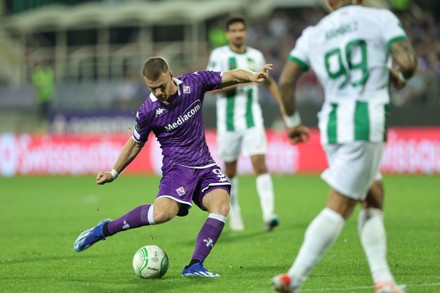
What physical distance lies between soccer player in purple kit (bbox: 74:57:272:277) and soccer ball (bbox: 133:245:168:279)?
22cm

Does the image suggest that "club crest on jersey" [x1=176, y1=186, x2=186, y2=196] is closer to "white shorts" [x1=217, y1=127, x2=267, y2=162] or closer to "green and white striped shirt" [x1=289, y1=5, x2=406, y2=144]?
"green and white striped shirt" [x1=289, y1=5, x2=406, y2=144]

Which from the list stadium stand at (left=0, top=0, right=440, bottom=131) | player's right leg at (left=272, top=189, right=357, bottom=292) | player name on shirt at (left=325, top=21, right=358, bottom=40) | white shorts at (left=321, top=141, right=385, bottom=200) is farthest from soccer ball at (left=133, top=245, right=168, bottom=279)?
stadium stand at (left=0, top=0, right=440, bottom=131)

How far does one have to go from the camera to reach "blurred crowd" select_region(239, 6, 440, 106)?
26.4 metres

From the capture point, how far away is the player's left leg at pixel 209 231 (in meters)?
8.19

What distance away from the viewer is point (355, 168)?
6.16 meters

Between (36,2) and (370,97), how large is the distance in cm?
3352

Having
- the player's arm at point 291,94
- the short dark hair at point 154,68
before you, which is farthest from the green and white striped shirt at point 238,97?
the player's arm at point 291,94

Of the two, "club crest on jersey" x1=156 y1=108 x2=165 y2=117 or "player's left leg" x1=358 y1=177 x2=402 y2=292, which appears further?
"club crest on jersey" x1=156 y1=108 x2=165 y2=117

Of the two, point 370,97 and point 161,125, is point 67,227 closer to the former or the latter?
point 161,125

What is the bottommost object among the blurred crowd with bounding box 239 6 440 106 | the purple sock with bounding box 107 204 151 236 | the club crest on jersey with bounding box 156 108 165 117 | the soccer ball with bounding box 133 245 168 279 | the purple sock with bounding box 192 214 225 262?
the soccer ball with bounding box 133 245 168 279

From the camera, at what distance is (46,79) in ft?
108

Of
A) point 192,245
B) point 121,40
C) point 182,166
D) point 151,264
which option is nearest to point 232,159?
point 192,245

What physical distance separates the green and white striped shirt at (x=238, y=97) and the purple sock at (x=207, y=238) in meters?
4.80

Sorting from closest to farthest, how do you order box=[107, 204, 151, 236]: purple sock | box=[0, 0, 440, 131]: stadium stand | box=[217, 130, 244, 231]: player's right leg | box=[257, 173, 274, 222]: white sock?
box=[107, 204, 151, 236]: purple sock < box=[257, 173, 274, 222]: white sock < box=[217, 130, 244, 231]: player's right leg < box=[0, 0, 440, 131]: stadium stand
